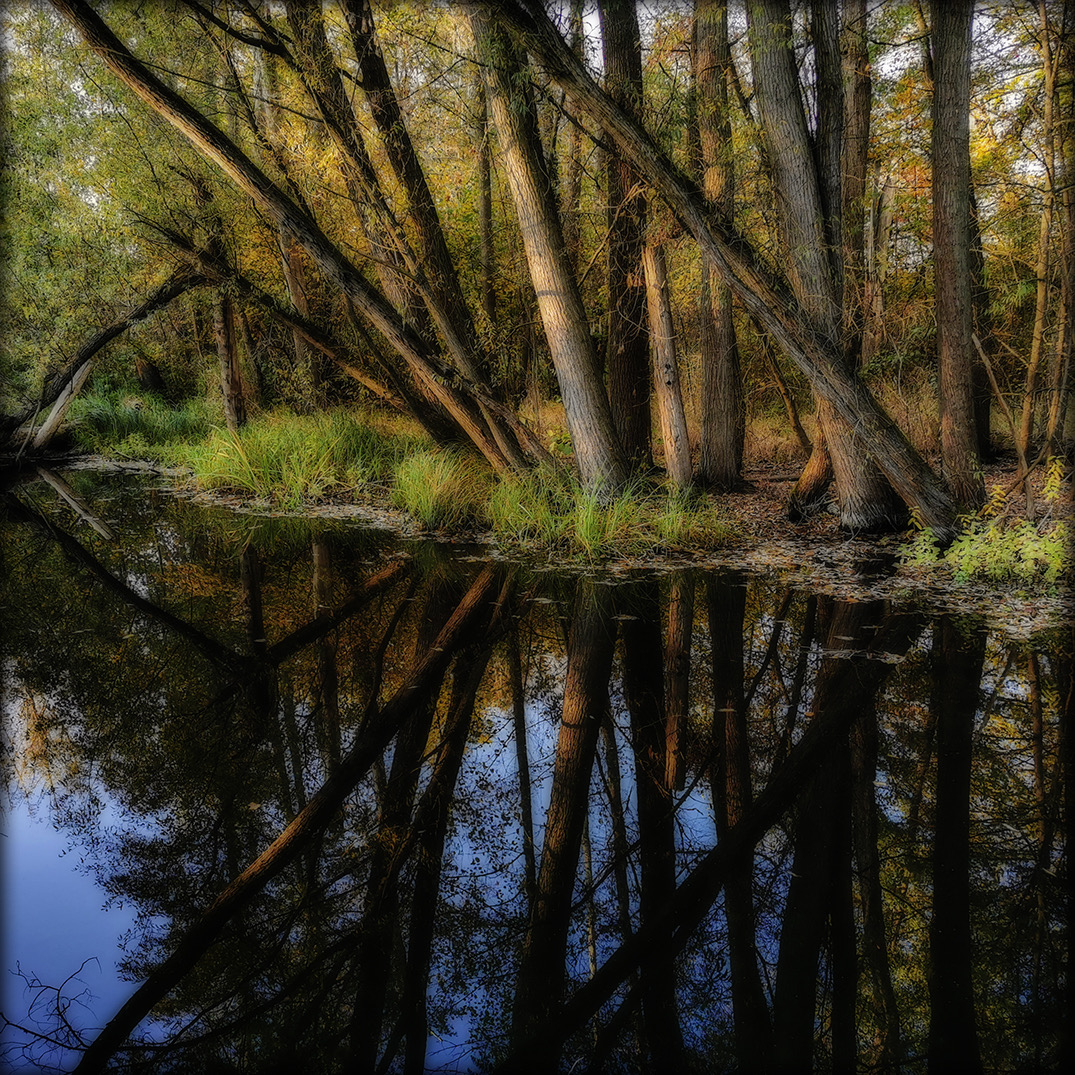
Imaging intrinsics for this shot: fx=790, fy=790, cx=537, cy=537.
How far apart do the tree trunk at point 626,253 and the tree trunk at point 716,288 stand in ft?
2.28

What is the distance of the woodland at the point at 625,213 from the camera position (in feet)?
23.0

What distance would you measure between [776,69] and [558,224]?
2.45m

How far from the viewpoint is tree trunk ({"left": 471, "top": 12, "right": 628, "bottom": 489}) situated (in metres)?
7.75

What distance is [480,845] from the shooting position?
2973 millimetres

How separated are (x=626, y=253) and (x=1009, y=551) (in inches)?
204

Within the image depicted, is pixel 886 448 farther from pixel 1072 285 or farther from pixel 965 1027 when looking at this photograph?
pixel 965 1027

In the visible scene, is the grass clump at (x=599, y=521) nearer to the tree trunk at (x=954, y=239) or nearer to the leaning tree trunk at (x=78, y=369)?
the tree trunk at (x=954, y=239)

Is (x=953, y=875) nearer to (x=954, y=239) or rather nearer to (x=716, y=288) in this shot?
(x=954, y=239)

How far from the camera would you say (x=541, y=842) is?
304cm

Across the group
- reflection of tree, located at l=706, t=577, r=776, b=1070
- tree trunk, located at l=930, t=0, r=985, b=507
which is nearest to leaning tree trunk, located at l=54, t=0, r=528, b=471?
reflection of tree, located at l=706, t=577, r=776, b=1070

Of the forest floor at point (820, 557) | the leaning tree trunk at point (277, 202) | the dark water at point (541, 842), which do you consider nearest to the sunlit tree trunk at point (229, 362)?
the forest floor at point (820, 557)

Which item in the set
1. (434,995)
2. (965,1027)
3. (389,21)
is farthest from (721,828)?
(389,21)

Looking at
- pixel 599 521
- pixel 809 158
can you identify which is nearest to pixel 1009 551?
pixel 599 521

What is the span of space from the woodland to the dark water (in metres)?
3.36
